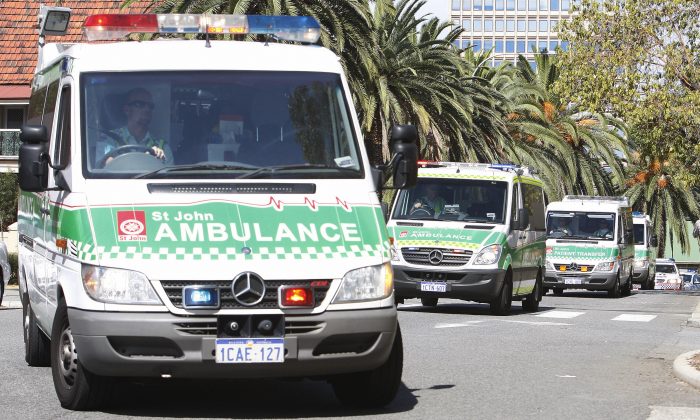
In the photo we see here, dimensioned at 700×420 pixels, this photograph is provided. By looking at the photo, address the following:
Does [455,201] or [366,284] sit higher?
[366,284]

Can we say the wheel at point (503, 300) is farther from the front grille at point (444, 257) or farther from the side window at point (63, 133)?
the side window at point (63, 133)

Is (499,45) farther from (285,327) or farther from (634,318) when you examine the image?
(285,327)

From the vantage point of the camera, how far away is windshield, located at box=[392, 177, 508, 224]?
21906 mm

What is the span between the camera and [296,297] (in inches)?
329

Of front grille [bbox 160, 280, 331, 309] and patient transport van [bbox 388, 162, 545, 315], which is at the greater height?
front grille [bbox 160, 280, 331, 309]

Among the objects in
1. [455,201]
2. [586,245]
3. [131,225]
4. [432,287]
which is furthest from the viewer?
[586,245]

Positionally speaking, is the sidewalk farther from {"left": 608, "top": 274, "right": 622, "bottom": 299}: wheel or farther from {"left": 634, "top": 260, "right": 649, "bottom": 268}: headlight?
{"left": 634, "top": 260, "right": 649, "bottom": 268}: headlight

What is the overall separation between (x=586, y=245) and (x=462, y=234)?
15.2 m

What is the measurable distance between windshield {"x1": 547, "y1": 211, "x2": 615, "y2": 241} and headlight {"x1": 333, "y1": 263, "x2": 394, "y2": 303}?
90.9ft

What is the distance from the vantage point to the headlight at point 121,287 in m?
8.27

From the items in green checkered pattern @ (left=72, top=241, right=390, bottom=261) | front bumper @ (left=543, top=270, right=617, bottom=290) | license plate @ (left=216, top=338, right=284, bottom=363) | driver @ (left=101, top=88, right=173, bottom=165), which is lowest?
front bumper @ (left=543, top=270, right=617, bottom=290)

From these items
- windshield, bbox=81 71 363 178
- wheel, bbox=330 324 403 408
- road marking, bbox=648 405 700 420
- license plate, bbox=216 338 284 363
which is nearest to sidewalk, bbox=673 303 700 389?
road marking, bbox=648 405 700 420

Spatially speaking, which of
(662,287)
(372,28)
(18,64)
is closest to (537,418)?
(372,28)

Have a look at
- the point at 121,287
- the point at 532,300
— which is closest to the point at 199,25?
the point at 121,287
